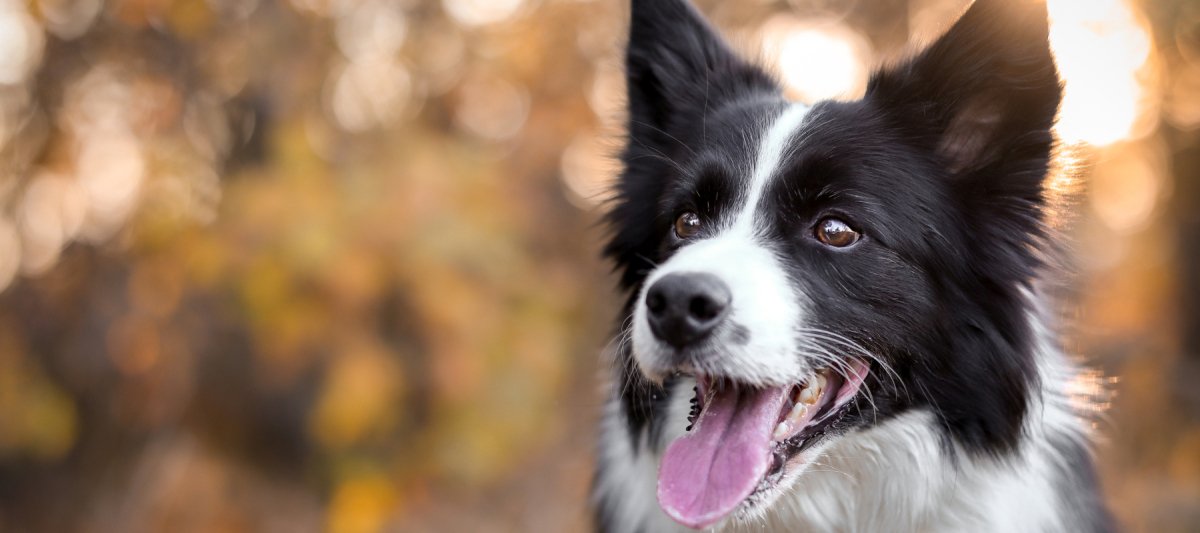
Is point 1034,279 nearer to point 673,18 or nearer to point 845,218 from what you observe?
point 845,218

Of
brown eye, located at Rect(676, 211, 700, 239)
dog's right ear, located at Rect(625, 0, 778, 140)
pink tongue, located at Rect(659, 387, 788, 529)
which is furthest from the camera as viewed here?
dog's right ear, located at Rect(625, 0, 778, 140)

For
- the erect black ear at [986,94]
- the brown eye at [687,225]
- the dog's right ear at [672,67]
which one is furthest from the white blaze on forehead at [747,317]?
the dog's right ear at [672,67]

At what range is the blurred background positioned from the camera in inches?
193

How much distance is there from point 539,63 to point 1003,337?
4506mm

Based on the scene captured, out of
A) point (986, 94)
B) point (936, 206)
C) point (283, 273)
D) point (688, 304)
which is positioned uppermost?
point (986, 94)

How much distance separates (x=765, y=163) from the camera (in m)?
2.84

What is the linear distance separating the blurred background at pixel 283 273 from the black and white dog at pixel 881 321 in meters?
1.55

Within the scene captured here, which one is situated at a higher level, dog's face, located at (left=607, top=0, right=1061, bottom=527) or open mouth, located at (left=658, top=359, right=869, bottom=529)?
dog's face, located at (left=607, top=0, right=1061, bottom=527)

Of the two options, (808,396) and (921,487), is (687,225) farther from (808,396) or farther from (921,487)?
(921,487)

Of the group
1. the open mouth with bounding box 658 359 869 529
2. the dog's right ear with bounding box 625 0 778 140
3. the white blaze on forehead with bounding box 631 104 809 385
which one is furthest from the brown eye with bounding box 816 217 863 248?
the dog's right ear with bounding box 625 0 778 140

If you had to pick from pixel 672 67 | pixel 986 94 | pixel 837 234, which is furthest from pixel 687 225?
pixel 986 94

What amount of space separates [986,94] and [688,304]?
1.18m

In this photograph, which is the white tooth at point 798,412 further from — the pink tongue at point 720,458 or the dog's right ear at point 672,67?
the dog's right ear at point 672,67

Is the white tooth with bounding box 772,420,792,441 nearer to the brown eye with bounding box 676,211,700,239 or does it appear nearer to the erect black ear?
the brown eye with bounding box 676,211,700,239
